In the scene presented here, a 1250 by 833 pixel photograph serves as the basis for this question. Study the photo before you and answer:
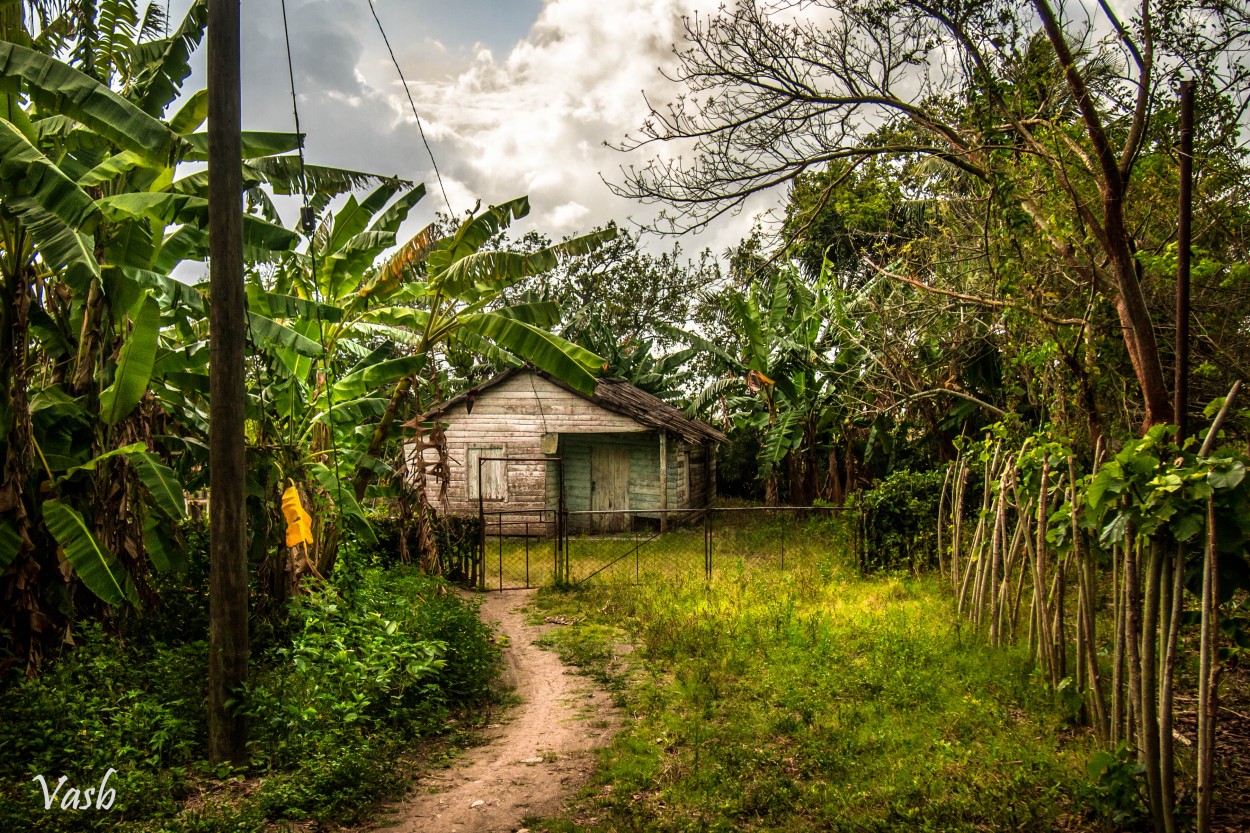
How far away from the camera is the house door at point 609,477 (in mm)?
20562

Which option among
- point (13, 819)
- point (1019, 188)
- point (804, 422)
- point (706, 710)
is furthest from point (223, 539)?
point (804, 422)

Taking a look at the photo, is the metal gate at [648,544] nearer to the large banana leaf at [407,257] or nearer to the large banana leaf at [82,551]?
the large banana leaf at [407,257]

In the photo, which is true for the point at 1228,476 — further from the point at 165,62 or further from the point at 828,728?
the point at 165,62

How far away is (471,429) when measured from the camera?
1986 cm

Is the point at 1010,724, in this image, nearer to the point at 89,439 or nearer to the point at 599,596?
the point at 599,596

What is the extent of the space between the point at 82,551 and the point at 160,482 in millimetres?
820

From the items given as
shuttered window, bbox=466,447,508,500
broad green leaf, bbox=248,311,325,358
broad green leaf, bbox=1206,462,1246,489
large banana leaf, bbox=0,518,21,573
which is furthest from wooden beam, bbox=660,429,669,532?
broad green leaf, bbox=1206,462,1246,489

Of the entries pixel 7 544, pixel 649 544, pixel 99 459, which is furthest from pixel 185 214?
pixel 649 544

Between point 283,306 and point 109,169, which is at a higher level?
point 109,169

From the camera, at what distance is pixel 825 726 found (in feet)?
21.3

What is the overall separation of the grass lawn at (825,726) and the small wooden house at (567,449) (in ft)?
28.4

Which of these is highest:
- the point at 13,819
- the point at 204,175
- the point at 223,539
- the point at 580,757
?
the point at 204,175

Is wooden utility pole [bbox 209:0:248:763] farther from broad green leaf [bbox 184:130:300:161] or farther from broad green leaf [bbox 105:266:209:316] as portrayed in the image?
broad green leaf [bbox 184:130:300:161]

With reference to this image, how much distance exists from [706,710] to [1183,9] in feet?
20.4
